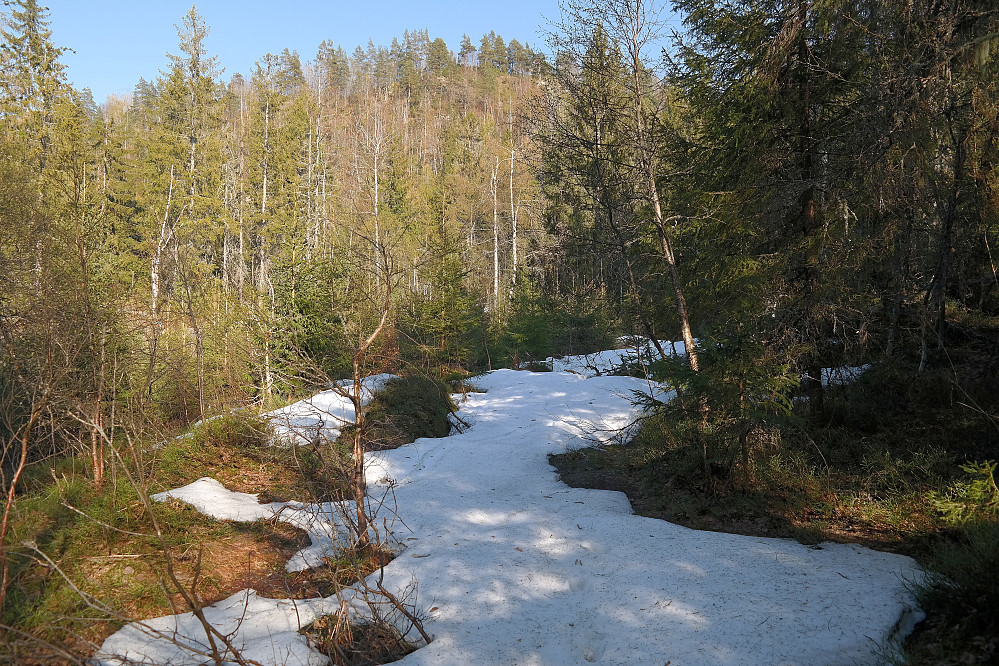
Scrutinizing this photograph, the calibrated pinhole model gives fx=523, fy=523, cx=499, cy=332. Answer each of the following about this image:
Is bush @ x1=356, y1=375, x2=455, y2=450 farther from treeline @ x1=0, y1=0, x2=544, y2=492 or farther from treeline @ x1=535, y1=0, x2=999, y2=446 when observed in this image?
treeline @ x1=535, y1=0, x2=999, y2=446

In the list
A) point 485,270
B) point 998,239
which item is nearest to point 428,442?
point 998,239

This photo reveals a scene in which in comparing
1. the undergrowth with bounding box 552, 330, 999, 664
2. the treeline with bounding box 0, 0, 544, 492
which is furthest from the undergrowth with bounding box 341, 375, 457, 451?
the undergrowth with bounding box 552, 330, 999, 664

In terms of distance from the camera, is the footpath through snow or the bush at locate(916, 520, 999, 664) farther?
the footpath through snow

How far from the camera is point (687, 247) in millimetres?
9375

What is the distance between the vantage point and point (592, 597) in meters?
4.22

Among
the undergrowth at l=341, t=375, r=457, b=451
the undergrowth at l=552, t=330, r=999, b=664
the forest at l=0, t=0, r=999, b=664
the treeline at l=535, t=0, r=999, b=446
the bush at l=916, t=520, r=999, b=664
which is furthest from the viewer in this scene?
the undergrowth at l=341, t=375, r=457, b=451

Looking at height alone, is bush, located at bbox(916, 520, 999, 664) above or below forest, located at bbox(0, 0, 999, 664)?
below

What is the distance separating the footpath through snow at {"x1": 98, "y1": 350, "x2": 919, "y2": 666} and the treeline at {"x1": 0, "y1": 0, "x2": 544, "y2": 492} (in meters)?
1.89

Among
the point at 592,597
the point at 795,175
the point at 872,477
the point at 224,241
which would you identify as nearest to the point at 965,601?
the point at 592,597

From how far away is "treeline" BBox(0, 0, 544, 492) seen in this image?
20.7ft

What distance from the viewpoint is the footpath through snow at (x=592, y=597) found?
138 inches

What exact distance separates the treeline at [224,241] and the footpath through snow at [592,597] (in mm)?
1885

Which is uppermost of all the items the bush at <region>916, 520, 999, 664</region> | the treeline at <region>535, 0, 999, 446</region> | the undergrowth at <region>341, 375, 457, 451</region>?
the treeline at <region>535, 0, 999, 446</region>

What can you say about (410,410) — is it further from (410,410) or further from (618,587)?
(618,587)
